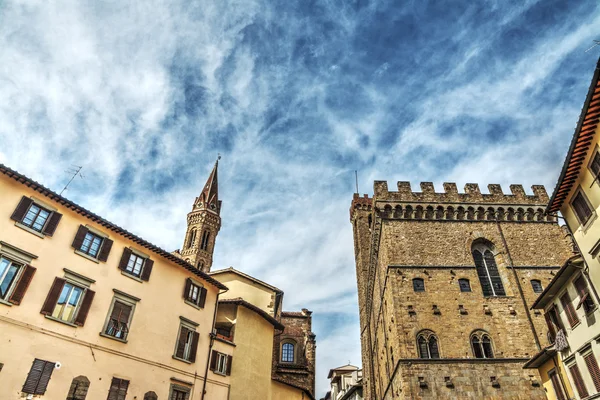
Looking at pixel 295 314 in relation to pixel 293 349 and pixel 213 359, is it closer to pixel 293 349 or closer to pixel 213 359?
pixel 293 349

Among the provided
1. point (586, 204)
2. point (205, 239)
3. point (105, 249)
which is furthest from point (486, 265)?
point (205, 239)

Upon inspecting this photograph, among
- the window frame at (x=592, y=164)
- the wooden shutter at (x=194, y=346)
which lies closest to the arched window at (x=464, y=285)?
the window frame at (x=592, y=164)

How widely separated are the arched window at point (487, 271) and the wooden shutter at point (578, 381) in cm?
886

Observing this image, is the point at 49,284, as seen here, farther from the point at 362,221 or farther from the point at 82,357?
the point at 362,221

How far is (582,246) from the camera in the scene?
1470 cm

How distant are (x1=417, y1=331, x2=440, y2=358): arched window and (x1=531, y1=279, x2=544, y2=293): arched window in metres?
7.93

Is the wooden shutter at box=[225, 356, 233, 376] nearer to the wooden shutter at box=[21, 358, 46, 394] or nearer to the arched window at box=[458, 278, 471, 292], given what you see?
the wooden shutter at box=[21, 358, 46, 394]

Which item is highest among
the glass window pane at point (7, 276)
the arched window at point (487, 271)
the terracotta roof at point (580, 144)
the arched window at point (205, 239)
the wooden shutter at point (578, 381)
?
the arched window at point (205, 239)

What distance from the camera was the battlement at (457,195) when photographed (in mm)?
28422

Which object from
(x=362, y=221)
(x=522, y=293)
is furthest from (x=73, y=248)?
(x=362, y=221)

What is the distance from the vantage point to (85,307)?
17.0 metres

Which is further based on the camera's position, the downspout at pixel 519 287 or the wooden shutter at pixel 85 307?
the downspout at pixel 519 287

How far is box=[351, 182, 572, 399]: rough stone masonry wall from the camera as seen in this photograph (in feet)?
70.7

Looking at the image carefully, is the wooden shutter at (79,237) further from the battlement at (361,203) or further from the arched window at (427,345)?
the battlement at (361,203)
